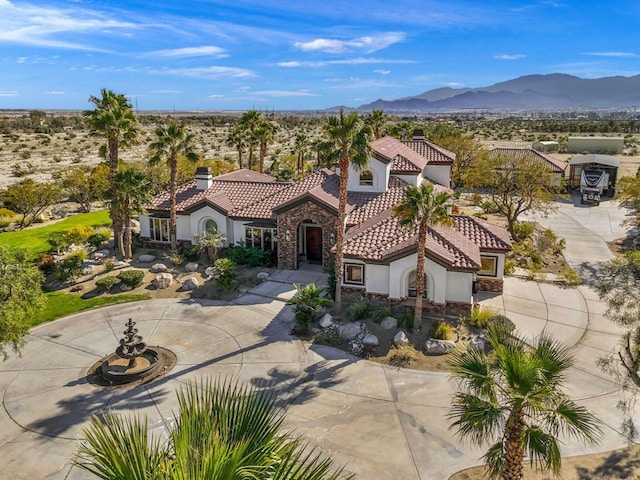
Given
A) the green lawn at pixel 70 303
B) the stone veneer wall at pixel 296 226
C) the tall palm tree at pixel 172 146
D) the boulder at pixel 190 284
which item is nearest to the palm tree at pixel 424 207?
the stone veneer wall at pixel 296 226

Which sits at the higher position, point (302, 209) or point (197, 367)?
point (302, 209)

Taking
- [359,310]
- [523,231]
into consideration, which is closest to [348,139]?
[359,310]

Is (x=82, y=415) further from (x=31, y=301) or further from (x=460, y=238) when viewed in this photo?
(x=460, y=238)

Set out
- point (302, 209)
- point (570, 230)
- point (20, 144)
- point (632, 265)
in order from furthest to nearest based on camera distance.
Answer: point (20, 144), point (570, 230), point (302, 209), point (632, 265)

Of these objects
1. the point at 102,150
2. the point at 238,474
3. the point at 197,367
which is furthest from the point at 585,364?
the point at 102,150

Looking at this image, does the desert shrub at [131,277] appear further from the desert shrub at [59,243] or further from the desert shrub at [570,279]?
the desert shrub at [570,279]

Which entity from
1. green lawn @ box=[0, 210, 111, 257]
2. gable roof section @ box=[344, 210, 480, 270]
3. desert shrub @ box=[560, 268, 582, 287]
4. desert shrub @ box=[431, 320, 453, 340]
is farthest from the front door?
green lawn @ box=[0, 210, 111, 257]
